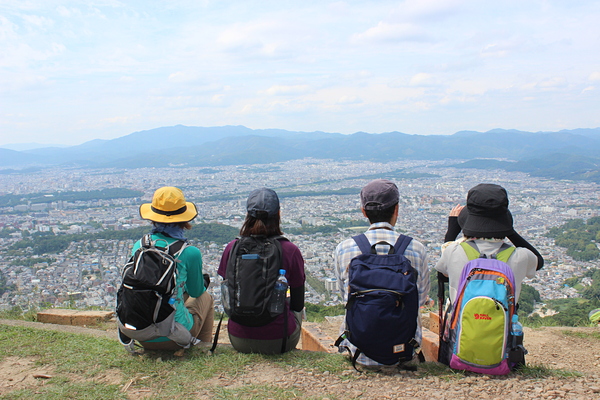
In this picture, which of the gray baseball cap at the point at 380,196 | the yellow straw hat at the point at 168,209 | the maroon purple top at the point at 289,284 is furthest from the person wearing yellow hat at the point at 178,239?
the gray baseball cap at the point at 380,196

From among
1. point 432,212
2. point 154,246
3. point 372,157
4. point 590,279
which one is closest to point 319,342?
point 154,246

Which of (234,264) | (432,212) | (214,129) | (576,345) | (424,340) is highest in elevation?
(214,129)

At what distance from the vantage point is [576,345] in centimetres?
440

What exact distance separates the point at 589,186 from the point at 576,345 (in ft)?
165

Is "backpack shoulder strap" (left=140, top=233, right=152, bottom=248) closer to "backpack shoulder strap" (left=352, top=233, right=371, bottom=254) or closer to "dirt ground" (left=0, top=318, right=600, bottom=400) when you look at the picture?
"dirt ground" (left=0, top=318, right=600, bottom=400)

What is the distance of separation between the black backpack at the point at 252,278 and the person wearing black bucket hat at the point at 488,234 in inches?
43.7

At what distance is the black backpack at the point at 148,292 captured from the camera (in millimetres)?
2852

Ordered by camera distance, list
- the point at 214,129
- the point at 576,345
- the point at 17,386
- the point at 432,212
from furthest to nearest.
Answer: the point at 214,129 → the point at 432,212 → the point at 576,345 → the point at 17,386

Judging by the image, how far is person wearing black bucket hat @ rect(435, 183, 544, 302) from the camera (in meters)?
2.67

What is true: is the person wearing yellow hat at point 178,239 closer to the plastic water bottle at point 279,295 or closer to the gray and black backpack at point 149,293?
the gray and black backpack at point 149,293

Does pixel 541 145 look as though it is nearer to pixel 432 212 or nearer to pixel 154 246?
pixel 432 212

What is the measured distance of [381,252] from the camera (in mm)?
2744

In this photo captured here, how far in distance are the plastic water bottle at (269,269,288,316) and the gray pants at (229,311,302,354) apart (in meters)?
0.28

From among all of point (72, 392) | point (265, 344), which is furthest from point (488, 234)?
point (72, 392)
